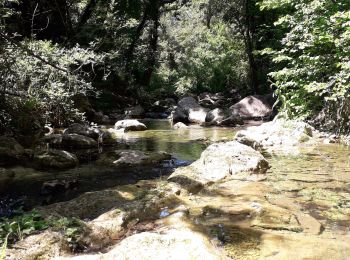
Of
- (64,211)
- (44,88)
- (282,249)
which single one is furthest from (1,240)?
(44,88)

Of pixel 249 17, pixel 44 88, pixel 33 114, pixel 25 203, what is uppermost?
pixel 249 17

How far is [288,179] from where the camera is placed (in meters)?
5.98

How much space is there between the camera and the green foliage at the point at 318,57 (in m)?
8.11

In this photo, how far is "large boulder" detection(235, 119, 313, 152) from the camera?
31.9 ft

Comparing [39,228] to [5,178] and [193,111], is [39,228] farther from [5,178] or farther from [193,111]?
[193,111]

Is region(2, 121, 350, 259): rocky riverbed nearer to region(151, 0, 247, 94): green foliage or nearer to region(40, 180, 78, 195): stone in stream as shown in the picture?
region(40, 180, 78, 195): stone in stream

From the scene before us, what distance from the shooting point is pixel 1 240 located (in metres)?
3.28

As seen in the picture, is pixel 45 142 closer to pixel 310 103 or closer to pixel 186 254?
pixel 310 103

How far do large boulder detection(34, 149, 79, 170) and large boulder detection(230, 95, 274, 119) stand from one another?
10750mm

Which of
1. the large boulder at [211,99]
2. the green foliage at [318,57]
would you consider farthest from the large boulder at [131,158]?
the large boulder at [211,99]

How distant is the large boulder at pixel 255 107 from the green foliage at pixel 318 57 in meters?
7.27

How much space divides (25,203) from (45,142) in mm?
5005

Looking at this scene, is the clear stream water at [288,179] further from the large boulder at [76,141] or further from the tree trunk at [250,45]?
the tree trunk at [250,45]

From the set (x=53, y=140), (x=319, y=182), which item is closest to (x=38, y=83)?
(x=53, y=140)
